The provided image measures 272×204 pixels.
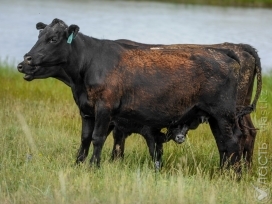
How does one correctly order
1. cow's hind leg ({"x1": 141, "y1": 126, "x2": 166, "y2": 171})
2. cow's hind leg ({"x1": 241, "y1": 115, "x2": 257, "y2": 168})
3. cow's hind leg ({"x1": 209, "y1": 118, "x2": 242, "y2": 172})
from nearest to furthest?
1. cow's hind leg ({"x1": 209, "y1": 118, "x2": 242, "y2": 172})
2. cow's hind leg ({"x1": 141, "y1": 126, "x2": 166, "y2": 171})
3. cow's hind leg ({"x1": 241, "y1": 115, "x2": 257, "y2": 168})

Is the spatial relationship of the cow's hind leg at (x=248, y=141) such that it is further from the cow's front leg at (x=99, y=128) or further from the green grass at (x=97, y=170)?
the cow's front leg at (x=99, y=128)

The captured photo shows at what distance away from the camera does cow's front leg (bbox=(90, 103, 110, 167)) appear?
9.09 m

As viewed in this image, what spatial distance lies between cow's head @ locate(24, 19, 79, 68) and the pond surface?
39.8ft

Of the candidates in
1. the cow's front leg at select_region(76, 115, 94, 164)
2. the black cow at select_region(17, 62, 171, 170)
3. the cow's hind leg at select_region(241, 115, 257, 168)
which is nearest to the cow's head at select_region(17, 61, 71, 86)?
the black cow at select_region(17, 62, 171, 170)

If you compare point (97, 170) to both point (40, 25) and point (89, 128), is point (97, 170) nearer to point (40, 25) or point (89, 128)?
point (89, 128)

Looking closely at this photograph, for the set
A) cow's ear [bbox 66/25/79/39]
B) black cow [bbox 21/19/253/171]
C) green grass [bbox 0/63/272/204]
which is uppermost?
cow's ear [bbox 66/25/79/39]

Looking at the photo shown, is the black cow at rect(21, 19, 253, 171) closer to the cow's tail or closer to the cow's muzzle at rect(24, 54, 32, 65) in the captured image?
the cow's muzzle at rect(24, 54, 32, 65)

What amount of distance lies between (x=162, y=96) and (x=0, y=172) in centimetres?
226

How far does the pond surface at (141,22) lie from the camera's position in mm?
25172

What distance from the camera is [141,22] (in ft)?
101

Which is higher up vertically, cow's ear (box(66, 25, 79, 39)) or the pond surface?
the pond surface

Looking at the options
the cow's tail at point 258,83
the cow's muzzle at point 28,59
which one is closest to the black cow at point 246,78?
the cow's tail at point 258,83

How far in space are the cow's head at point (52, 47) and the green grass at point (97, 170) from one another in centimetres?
113

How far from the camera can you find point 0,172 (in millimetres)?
8297
